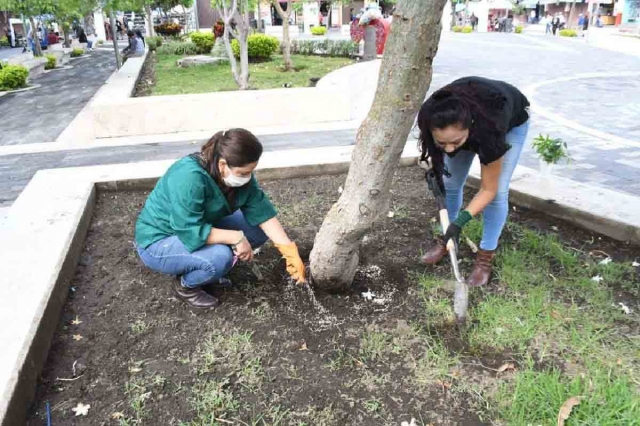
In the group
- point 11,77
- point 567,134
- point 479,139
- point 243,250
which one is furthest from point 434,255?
point 11,77

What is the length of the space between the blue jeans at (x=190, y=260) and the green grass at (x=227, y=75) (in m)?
6.83

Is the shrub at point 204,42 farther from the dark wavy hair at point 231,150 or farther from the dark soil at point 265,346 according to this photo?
the dark wavy hair at point 231,150

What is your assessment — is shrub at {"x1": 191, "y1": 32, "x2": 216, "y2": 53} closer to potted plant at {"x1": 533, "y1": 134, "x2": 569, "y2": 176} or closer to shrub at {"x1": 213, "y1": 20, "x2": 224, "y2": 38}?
shrub at {"x1": 213, "y1": 20, "x2": 224, "y2": 38}

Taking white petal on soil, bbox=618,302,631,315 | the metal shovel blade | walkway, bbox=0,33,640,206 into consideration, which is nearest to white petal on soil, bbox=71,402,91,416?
the metal shovel blade

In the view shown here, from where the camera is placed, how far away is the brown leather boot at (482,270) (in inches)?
99.0

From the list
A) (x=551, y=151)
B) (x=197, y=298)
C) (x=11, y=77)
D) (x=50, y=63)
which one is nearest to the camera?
(x=197, y=298)

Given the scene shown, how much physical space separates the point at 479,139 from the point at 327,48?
44.6 feet

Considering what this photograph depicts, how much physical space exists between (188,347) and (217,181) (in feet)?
2.42

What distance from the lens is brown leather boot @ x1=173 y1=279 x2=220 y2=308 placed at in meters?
2.39

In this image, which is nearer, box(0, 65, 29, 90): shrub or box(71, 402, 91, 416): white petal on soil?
box(71, 402, 91, 416): white petal on soil

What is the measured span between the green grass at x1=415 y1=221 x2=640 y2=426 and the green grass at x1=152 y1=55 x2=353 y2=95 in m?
7.12

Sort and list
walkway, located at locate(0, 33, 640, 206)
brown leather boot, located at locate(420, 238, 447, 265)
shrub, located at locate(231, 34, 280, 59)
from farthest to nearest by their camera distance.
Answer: shrub, located at locate(231, 34, 280, 59) < walkway, located at locate(0, 33, 640, 206) < brown leather boot, located at locate(420, 238, 447, 265)

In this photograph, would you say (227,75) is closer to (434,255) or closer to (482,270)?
(434,255)

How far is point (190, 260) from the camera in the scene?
2301 millimetres
